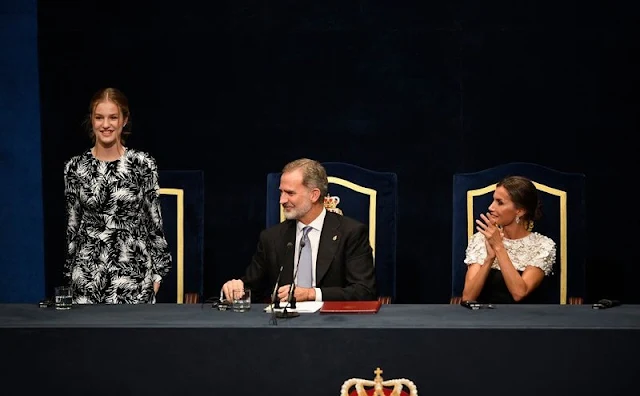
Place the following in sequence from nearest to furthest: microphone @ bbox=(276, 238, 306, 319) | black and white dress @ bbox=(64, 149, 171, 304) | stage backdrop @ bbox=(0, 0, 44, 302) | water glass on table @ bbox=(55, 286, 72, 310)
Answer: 1. microphone @ bbox=(276, 238, 306, 319)
2. water glass on table @ bbox=(55, 286, 72, 310)
3. black and white dress @ bbox=(64, 149, 171, 304)
4. stage backdrop @ bbox=(0, 0, 44, 302)

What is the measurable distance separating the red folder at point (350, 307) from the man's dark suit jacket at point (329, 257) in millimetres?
474

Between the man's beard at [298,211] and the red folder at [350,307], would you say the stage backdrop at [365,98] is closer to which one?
the man's beard at [298,211]

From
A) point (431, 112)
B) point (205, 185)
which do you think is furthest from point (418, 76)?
point (205, 185)

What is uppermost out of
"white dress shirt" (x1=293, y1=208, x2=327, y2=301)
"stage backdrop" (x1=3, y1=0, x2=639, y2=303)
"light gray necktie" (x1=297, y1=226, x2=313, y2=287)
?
"stage backdrop" (x1=3, y1=0, x2=639, y2=303)

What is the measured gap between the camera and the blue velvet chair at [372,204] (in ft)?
14.2

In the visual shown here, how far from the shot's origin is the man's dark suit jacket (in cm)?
396

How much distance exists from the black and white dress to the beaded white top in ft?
4.32

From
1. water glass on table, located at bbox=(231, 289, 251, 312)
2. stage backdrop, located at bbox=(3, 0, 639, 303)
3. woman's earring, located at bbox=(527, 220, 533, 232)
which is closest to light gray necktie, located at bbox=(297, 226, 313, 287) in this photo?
water glass on table, located at bbox=(231, 289, 251, 312)

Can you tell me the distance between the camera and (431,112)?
498cm

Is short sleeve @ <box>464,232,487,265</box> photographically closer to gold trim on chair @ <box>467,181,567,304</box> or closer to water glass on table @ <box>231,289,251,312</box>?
gold trim on chair @ <box>467,181,567,304</box>
